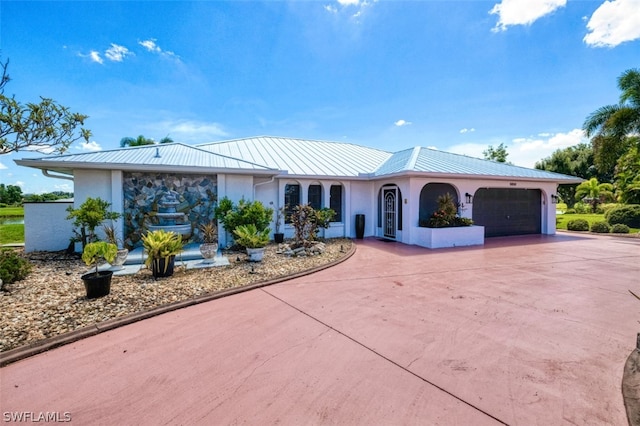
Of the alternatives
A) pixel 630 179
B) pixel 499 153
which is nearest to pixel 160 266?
pixel 630 179

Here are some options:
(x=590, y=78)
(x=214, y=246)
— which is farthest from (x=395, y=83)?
(x=214, y=246)

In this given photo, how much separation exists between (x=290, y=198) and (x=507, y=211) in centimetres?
1167

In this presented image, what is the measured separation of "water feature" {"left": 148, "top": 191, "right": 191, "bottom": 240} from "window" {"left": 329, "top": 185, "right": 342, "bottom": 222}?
7040 millimetres

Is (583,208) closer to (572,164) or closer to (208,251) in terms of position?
(572,164)

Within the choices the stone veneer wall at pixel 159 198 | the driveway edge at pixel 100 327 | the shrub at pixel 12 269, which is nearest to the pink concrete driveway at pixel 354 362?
the driveway edge at pixel 100 327

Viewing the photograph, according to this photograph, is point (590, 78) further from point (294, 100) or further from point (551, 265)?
point (294, 100)

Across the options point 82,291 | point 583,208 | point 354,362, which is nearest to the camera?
point 354,362

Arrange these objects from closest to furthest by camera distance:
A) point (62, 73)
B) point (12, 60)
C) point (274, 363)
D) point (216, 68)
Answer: point (274, 363), point (12, 60), point (62, 73), point (216, 68)

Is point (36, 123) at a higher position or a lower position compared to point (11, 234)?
higher

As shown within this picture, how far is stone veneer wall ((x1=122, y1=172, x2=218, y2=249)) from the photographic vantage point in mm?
9570

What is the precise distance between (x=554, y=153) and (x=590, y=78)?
31.6 m

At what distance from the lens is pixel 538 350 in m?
3.62

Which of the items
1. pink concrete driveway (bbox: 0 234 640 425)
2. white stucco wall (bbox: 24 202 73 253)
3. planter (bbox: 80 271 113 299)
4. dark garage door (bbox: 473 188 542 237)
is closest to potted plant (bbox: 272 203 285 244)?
pink concrete driveway (bbox: 0 234 640 425)

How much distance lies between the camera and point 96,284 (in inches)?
204
